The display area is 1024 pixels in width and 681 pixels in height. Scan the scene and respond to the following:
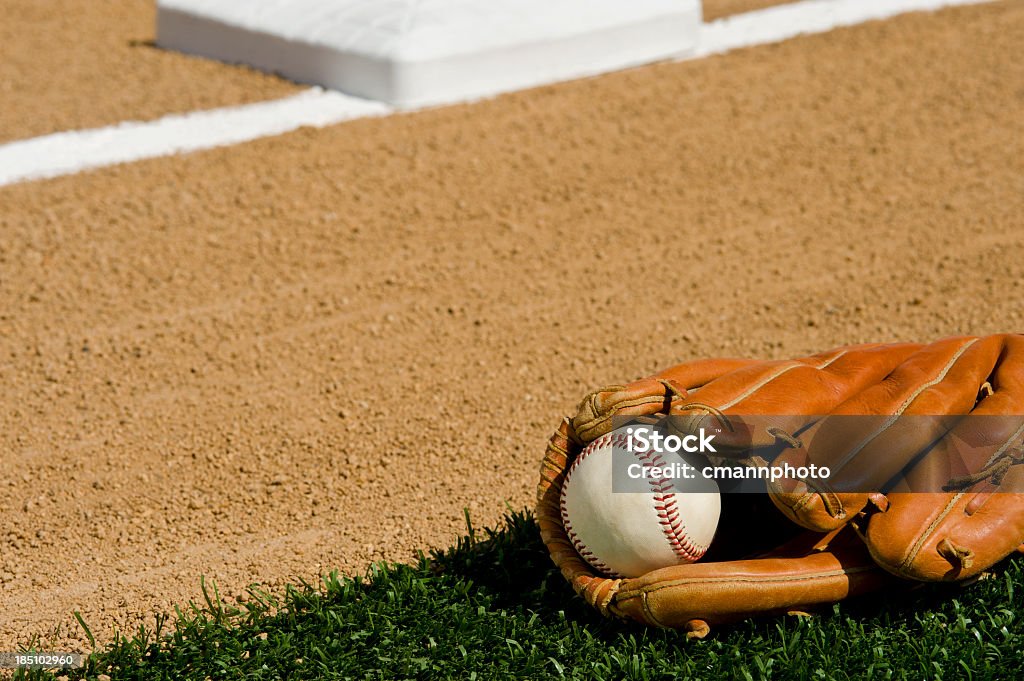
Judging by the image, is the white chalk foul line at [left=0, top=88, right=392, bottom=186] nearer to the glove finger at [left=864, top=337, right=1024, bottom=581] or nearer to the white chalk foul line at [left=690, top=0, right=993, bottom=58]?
the white chalk foul line at [left=690, top=0, right=993, bottom=58]

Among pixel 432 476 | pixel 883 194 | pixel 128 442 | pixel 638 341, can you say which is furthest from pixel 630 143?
pixel 128 442

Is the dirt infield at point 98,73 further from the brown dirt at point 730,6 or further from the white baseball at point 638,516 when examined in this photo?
the white baseball at point 638,516

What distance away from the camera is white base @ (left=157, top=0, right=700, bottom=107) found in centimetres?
599

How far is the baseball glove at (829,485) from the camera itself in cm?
281

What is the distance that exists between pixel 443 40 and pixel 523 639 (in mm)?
3951

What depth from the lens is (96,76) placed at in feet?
→ 21.8

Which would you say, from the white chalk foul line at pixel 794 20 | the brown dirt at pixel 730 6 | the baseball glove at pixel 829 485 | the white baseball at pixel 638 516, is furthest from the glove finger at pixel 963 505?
the brown dirt at pixel 730 6

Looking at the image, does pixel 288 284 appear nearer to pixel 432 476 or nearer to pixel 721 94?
pixel 432 476

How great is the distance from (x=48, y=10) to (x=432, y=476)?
591cm

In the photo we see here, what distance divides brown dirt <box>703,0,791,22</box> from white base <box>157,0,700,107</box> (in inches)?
31.4

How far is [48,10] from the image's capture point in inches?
311

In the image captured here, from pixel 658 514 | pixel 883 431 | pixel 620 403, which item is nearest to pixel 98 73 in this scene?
pixel 620 403

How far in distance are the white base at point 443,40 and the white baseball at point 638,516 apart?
11.6 feet

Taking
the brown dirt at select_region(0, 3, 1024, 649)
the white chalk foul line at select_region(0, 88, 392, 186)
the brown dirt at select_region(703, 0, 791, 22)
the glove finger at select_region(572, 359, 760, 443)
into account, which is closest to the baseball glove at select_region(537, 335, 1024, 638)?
the glove finger at select_region(572, 359, 760, 443)
